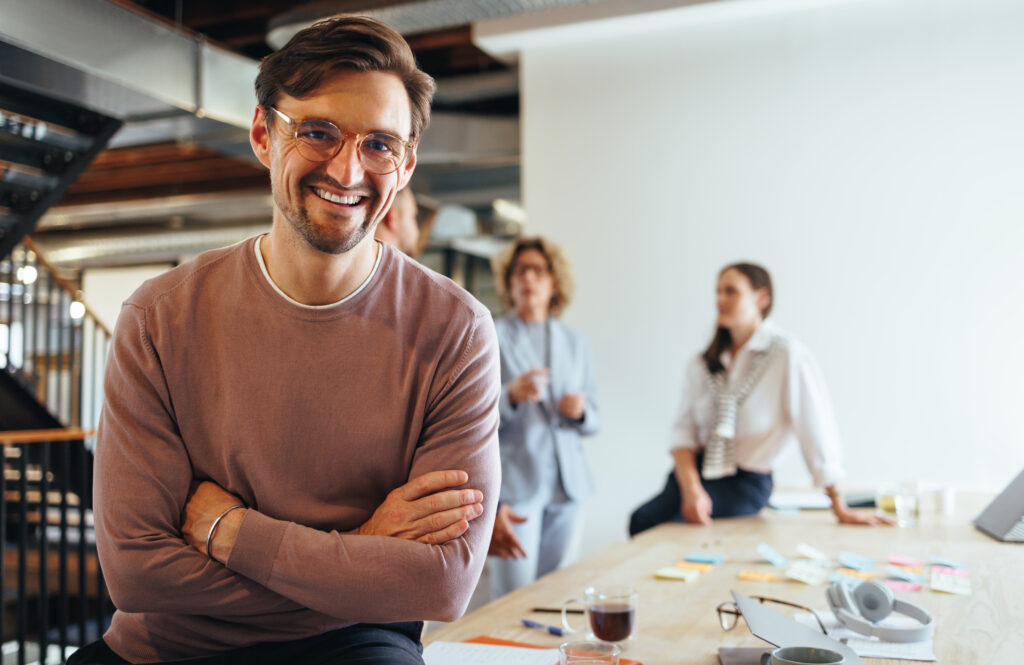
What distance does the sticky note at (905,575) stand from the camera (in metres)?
1.92

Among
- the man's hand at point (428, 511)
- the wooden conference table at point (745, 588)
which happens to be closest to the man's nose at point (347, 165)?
the man's hand at point (428, 511)

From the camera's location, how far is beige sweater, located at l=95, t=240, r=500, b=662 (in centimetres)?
128

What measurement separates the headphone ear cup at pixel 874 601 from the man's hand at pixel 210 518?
106 centimetres

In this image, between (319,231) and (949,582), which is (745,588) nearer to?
(949,582)

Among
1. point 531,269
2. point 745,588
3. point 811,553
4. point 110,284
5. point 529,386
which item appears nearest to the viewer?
point 745,588

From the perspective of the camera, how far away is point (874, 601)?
1527mm

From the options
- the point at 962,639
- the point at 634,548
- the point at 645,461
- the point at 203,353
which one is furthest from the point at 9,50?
the point at 962,639

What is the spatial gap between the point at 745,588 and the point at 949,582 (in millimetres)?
444

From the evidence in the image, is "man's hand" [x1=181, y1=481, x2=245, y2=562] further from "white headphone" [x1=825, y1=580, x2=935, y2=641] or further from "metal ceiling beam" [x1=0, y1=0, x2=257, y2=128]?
"metal ceiling beam" [x1=0, y1=0, x2=257, y2=128]

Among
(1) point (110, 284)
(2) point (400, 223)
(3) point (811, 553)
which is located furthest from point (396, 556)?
(1) point (110, 284)

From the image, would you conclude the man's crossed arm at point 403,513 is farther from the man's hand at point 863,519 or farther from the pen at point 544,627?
the man's hand at point 863,519

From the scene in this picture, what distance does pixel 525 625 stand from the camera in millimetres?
1606

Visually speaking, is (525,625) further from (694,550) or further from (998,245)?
(998,245)

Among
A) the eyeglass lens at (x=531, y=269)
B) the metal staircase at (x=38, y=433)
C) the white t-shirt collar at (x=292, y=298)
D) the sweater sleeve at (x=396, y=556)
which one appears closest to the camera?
the sweater sleeve at (x=396, y=556)
